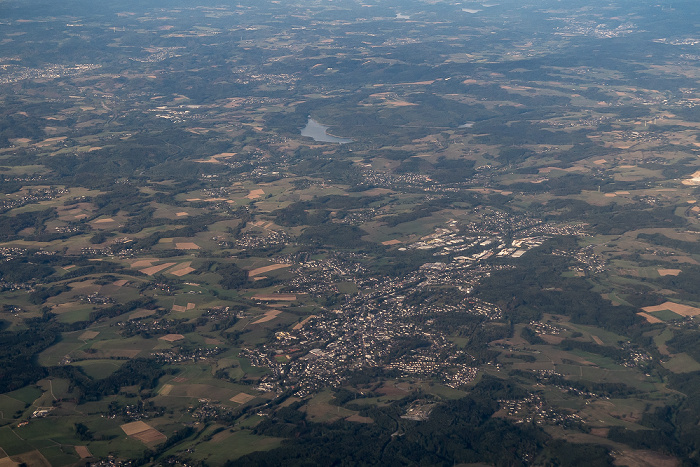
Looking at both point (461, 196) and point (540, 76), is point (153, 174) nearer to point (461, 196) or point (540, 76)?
point (461, 196)

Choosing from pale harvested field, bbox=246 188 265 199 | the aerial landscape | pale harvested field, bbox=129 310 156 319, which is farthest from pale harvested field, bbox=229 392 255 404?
pale harvested field, bbox=246 188 265 199

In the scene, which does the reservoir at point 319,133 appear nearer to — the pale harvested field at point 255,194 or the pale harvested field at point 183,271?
the pale harvested field at point 255,194

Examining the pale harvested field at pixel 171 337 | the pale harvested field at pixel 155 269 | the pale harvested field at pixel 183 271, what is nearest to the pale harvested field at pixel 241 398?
the pale harvested field at pixel 171 337

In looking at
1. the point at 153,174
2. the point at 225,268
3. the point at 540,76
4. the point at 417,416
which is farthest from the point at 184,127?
the point at 417,416

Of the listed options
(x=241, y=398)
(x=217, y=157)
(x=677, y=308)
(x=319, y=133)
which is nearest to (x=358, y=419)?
(x=241, y=398)

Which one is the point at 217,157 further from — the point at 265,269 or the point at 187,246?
the point at 265,269
